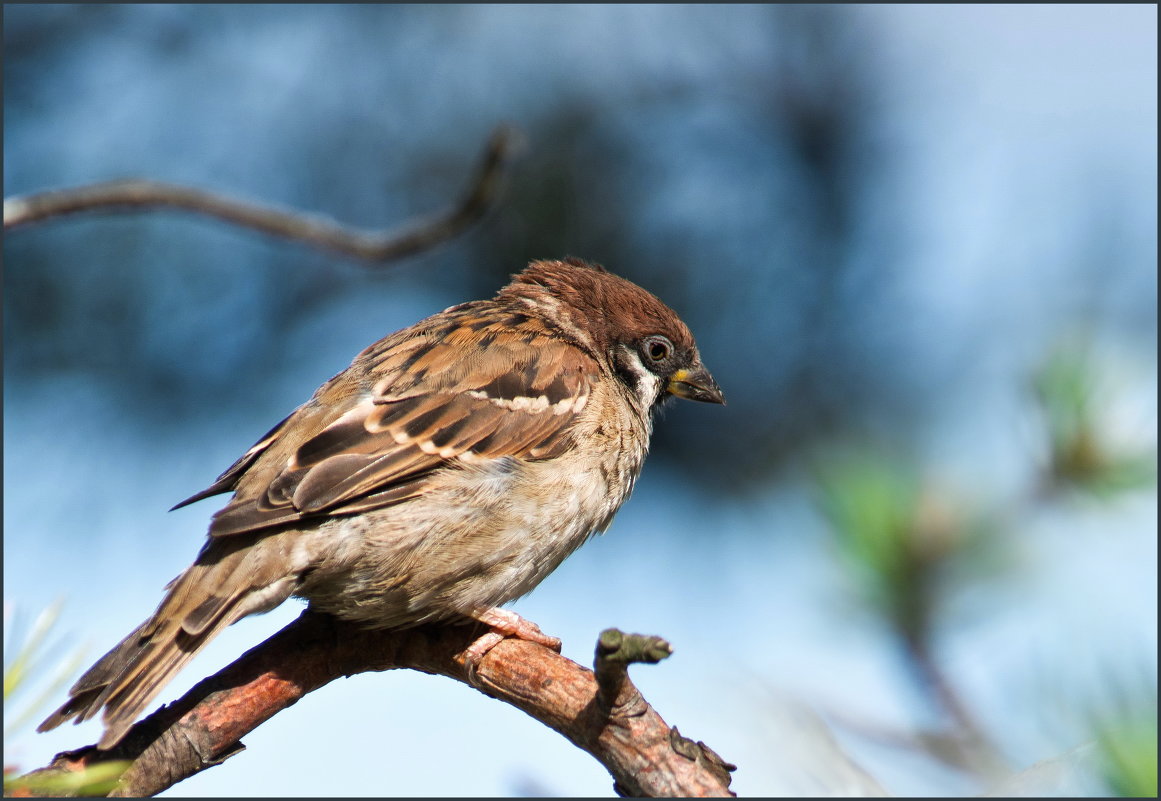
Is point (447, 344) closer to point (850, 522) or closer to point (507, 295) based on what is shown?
point (507, 295)

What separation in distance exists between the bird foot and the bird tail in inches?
22.7

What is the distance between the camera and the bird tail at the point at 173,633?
2773 mm

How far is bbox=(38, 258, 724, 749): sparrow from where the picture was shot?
125 inches

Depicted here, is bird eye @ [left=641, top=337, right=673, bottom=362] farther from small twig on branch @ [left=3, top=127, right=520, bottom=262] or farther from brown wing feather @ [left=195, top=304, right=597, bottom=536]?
small twig on branch @ [left=3, top=127, right=520, bottom=262]

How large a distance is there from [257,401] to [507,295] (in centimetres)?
220

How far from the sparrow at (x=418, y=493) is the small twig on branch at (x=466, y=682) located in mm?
98

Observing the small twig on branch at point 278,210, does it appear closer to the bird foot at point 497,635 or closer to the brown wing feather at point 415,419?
the brown wing feather at point 415,419

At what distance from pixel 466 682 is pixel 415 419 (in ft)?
2.86

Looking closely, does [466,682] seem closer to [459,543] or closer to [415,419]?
[459,543]

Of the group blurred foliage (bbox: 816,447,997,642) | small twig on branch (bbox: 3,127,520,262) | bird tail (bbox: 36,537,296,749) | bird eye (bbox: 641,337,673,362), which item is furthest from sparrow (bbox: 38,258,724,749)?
blurred foliage (bbox: 816,447,997,642)

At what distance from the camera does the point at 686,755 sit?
8.71 feet

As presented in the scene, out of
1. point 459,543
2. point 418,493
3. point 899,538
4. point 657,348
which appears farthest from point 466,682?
point 657,348

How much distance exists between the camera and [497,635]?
11.7ft

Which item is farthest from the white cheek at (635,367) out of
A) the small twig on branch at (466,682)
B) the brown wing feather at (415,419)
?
the small twig on branch at (466,682)
